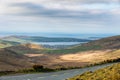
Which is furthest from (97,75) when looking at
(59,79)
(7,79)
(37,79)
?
(7,79)

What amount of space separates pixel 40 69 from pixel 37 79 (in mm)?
15508

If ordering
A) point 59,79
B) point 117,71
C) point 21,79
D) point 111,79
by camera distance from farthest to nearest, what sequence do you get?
point 21,79 < point 59,79 < point 117,71 < point 111,79

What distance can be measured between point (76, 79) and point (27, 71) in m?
28.7

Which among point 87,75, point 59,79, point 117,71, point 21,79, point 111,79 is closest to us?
point 111,79

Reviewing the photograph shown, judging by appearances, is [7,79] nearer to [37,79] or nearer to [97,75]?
[37,79]

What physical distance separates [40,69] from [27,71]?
3.29 meters

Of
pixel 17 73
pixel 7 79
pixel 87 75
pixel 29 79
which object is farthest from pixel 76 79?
pixel 17 73

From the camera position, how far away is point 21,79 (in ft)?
182

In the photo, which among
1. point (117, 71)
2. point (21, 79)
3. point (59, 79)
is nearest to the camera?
point (117, 71)

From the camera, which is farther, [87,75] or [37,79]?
[37,79]

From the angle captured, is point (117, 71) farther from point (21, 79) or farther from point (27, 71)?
point (27, 71)

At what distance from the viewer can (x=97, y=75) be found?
39938mm

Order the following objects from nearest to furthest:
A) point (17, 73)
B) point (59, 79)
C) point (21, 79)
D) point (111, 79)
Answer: point (111, 79) → point (59, 79) → point (21, 79) → point (17, 73)

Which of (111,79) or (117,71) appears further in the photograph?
(117,71)
